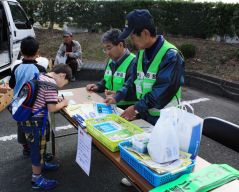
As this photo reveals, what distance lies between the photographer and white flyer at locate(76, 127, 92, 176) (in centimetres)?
195

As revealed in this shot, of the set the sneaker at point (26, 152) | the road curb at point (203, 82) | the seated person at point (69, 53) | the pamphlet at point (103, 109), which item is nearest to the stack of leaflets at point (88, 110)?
the pamphlet at point (103, 109)

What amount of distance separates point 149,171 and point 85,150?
27.1 inches

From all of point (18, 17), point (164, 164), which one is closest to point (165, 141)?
point (164, 164)

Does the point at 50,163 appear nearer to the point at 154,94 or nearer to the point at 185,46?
the point at 154,94

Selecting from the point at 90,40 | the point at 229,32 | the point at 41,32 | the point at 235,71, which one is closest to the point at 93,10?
the point at 90,40

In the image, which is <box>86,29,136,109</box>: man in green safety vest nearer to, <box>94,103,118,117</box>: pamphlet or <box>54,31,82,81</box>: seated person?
<box>94,103,118,117</box>: pamphlet

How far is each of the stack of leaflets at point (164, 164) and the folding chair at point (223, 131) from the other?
0.67 m

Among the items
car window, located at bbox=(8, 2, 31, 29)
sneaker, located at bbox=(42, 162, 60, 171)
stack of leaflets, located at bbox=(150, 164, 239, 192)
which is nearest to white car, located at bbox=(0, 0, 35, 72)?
car window, located at bbox=(8, 2, 31, 29)

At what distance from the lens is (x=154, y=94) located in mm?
2102

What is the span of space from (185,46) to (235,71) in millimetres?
1589

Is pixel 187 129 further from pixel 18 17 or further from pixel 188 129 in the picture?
pixel 18 17

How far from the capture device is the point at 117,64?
2887 millimetres

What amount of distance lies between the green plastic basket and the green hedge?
7402 millimetres

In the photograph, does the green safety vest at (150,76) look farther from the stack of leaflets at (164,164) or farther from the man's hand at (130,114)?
the stack of leaflets at (164,164)
